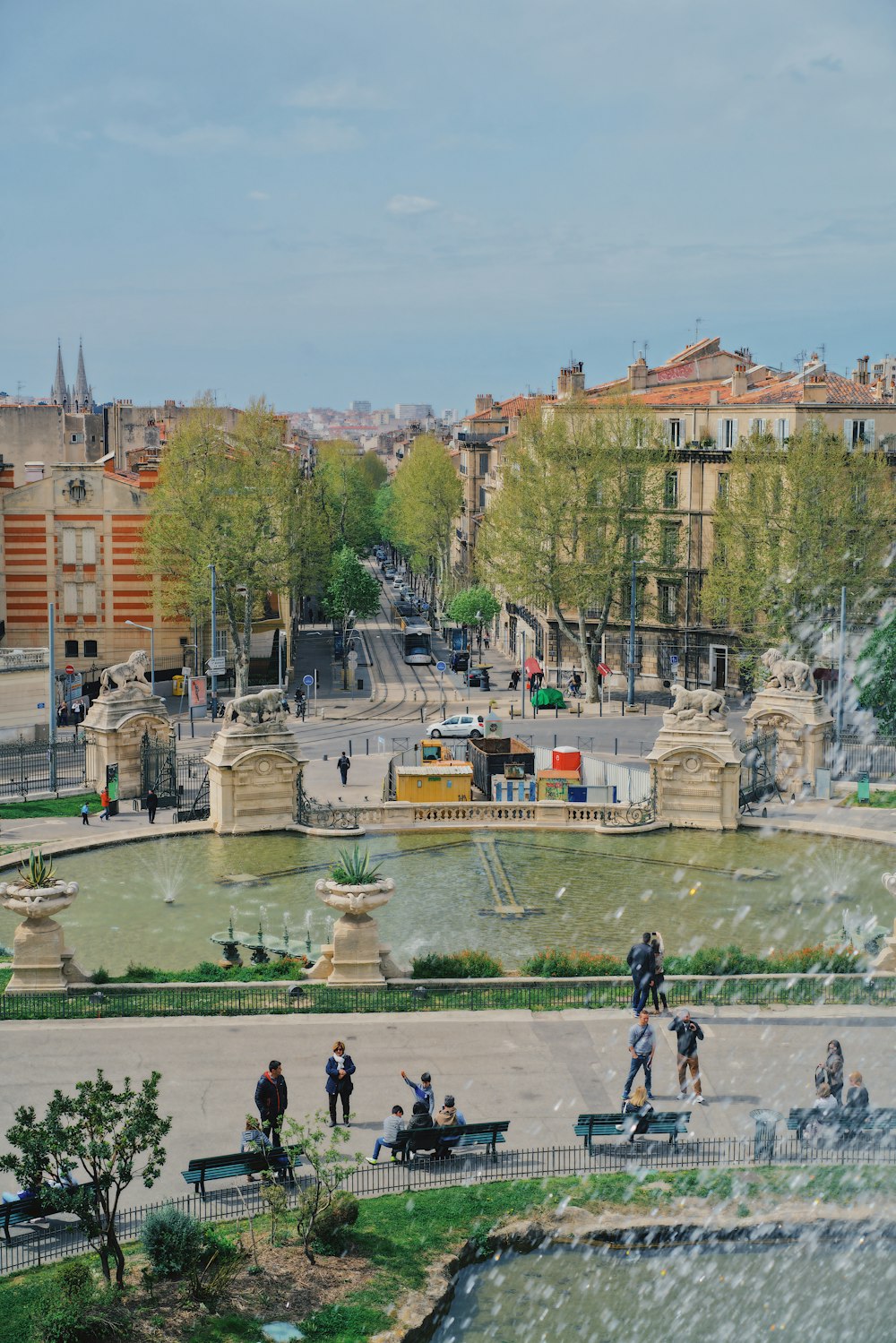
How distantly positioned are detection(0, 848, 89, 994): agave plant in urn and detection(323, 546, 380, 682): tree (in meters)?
60.8

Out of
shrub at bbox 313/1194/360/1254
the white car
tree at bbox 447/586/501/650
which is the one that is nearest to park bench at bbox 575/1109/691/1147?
shrub at bbox 313/1194/360/1254

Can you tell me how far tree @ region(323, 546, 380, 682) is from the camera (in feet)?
290

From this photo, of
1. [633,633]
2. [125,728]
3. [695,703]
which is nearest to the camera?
[695,703]

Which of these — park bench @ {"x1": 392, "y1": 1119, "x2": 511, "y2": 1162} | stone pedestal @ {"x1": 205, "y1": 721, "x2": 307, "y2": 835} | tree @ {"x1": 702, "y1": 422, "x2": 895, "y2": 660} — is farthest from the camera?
tree @ {"x1": 702, "y1": 422, "x2": 895, "y2": 660}

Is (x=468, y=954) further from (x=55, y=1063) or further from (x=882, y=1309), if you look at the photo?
(x=882, y=1309)

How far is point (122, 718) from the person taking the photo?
41812mm

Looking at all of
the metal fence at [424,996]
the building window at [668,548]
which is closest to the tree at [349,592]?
the building window at [668,548]

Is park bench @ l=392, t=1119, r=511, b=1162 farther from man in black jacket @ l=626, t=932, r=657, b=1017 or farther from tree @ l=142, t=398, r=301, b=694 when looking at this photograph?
tree @ l=142, t=398, r=301, b=694

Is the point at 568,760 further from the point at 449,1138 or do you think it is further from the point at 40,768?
the point at 449,1138

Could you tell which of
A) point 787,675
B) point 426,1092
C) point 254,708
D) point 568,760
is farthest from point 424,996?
point 787,675

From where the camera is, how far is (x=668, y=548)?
232ft

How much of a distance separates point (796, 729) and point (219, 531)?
33.4 meters

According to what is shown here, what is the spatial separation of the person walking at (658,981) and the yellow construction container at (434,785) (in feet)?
50.3

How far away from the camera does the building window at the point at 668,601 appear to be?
72438mm
